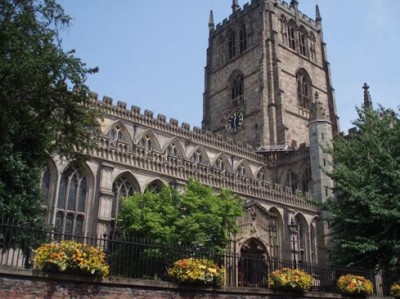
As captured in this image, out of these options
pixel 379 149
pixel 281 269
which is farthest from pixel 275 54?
pixel 281 269

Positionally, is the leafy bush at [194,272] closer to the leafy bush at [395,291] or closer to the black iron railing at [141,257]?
the black iron railing at [141,257]

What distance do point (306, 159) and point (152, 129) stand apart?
15.2m

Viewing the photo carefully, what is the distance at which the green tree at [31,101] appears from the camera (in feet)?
47.1

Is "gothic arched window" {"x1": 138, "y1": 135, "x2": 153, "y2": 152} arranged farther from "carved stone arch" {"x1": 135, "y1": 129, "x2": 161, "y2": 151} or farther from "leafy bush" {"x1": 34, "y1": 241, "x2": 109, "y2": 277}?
"leafy bush" {"x1": 34, "y1": 241, "x2": 109, "y2": 277}

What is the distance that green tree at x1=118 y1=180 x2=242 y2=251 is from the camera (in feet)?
74.7

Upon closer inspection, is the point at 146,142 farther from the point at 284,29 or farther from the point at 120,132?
the point at 284,29

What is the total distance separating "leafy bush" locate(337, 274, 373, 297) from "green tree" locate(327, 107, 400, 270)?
310cm

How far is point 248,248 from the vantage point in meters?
29.5

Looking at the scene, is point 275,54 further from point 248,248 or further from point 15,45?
point 15,45

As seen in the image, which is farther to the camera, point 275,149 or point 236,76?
point 236,76

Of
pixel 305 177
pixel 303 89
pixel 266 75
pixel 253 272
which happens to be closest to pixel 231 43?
pixel 266 75

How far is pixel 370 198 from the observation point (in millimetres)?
21516

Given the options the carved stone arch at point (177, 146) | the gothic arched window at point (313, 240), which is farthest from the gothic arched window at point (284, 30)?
the gothic arched window at point (313, 240)

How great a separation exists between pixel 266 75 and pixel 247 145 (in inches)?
378
